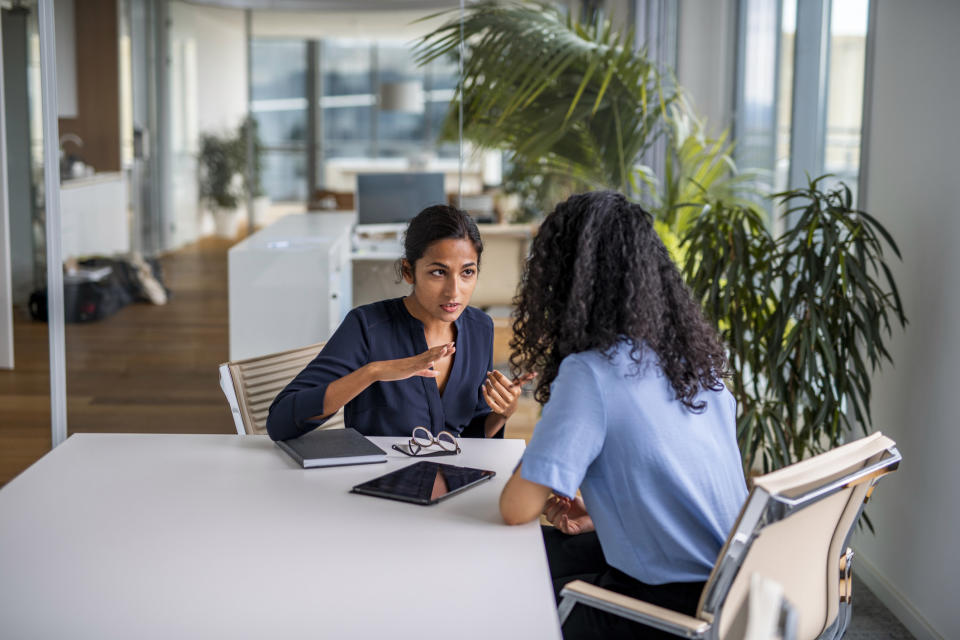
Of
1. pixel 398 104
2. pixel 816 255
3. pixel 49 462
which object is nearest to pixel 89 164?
pixel 398 104

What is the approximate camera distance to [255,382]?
2.82 metres

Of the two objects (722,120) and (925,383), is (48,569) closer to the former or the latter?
(925,383)

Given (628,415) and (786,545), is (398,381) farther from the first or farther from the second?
(786,545)

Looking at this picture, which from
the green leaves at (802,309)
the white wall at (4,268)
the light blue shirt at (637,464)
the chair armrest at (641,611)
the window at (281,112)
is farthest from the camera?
the window at (281,112)

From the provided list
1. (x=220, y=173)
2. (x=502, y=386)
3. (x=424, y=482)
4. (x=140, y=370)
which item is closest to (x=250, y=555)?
(x=424, y=482)

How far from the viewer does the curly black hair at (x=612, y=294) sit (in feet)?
5.73

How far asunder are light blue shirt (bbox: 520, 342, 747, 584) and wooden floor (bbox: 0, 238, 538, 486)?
2667 millimetres

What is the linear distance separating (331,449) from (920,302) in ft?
6.51

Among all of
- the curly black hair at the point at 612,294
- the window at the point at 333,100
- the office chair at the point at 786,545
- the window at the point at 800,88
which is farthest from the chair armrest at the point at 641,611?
the window at the point at 333,100

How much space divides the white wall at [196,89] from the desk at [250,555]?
1.95 metres

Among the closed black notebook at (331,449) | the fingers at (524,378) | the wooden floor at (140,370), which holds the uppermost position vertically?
the fingers at (524,378)

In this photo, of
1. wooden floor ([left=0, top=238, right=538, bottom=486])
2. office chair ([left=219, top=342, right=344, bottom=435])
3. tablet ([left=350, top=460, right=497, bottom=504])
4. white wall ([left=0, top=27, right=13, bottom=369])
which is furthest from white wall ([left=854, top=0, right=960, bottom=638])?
white wall ([left=0, top=27, right=13, bottom=369])

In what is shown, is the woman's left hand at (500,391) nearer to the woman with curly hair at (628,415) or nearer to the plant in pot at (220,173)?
the woman with curly hair at (628,415)

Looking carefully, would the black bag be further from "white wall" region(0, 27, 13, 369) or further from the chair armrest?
the chair armrest
